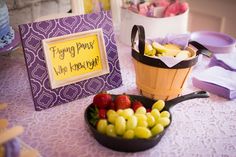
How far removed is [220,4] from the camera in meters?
1.79

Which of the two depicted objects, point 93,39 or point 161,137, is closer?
point 161,137

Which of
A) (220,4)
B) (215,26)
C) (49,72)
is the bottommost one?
(215,26)

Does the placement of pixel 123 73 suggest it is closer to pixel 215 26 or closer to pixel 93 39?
pixel 93 39

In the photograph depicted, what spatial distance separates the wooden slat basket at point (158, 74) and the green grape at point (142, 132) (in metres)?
0.19

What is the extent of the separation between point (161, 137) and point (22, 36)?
388 millimetres

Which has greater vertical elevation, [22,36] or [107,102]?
[22,36]

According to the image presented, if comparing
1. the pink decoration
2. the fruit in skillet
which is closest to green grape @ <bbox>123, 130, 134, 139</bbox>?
the fruit in skillet

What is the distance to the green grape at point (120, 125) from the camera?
58 cm

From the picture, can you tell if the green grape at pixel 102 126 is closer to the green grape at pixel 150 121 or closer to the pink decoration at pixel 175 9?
the green grape at pixel 150 121

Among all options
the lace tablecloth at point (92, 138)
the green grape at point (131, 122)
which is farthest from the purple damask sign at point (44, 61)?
the green grape at point (131, 122)

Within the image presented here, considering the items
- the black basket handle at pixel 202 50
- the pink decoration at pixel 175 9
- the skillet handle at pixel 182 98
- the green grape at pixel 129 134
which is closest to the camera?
the green grape at pixel 129 134

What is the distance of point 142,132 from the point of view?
581 millimetres

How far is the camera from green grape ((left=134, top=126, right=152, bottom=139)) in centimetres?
58

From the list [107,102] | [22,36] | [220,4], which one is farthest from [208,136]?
[220,4]
